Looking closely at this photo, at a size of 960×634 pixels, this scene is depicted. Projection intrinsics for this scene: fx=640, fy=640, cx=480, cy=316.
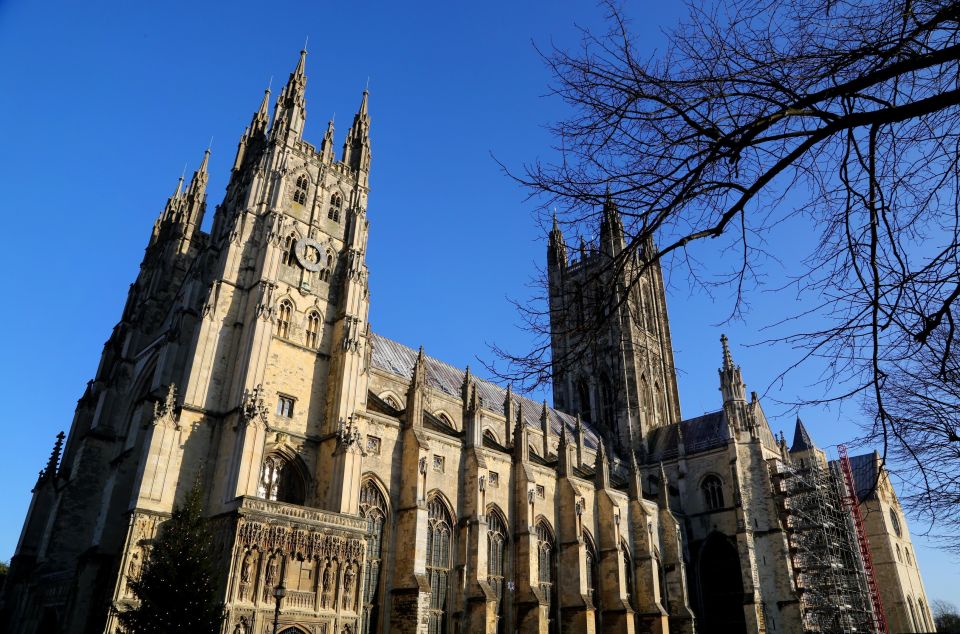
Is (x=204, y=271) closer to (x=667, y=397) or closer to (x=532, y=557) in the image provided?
(x=532, y=557)

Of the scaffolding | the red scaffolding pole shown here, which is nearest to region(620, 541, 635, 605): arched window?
the scaffolding

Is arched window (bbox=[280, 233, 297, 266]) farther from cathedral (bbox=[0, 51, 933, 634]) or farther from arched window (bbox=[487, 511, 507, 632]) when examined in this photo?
arched window (bbox=[487, 511, 507, 632])

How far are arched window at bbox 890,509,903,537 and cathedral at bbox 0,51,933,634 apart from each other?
11.9 m

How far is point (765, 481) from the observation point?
41.5 m

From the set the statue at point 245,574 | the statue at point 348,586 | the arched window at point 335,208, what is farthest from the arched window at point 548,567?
the arched window at point 335,208

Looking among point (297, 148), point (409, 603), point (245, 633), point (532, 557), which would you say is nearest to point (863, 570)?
point (532, 557)

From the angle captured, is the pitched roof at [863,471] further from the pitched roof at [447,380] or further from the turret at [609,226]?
the turret at [609,226]

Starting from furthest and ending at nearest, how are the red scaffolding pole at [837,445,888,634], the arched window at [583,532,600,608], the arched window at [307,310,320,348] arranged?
the red scaffolding pole at [837,445,888,634] → the arched window at [583,532,600,608] → the arched window at [307,310,320,348]

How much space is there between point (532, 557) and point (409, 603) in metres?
7.96

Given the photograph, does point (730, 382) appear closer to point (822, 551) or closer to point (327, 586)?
point (822, 551)

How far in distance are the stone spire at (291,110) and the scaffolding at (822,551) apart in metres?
36.2

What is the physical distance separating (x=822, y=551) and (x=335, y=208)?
36864 mm

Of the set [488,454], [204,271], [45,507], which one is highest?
[204,271]

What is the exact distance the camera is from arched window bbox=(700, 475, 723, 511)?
1657 inches
